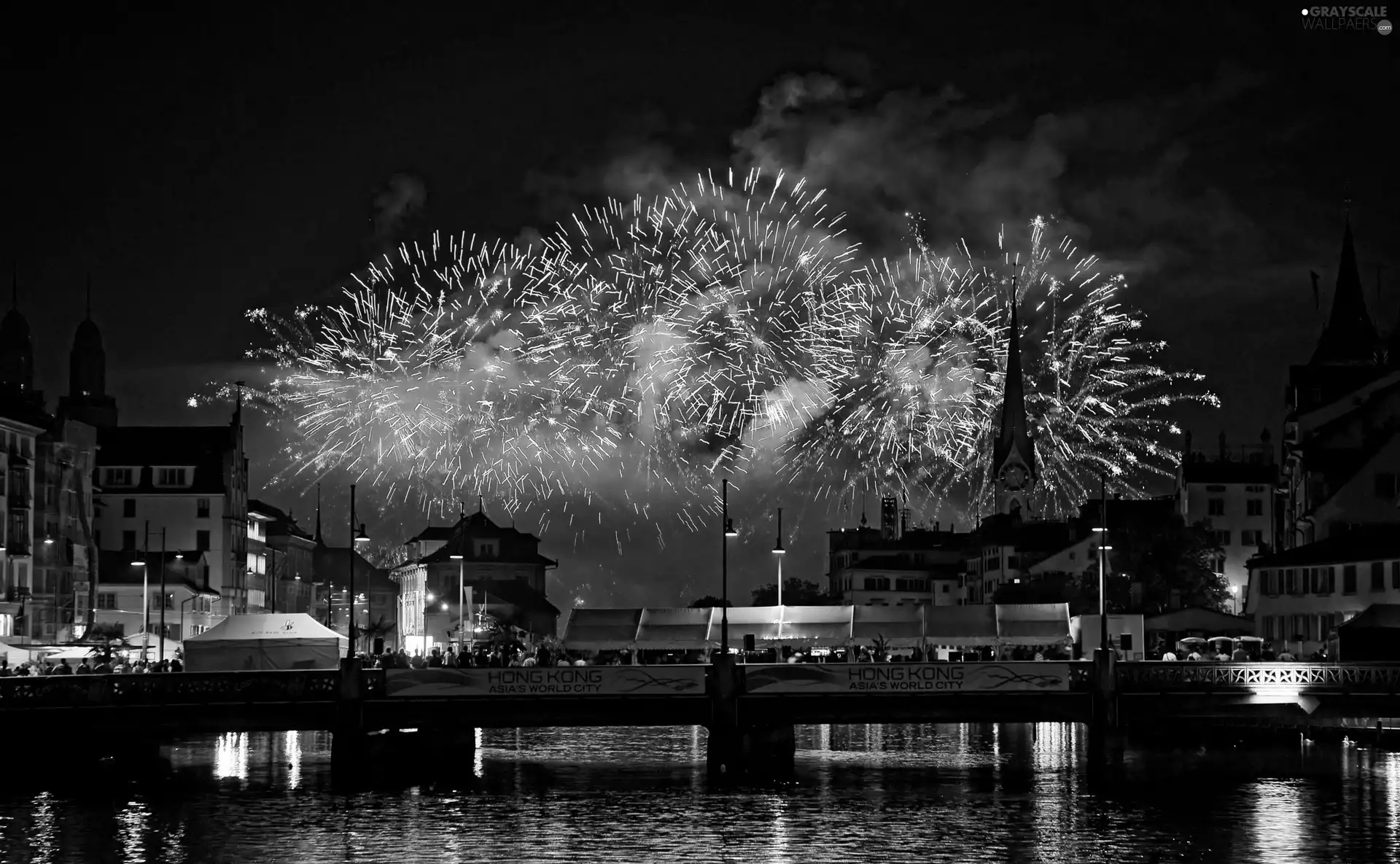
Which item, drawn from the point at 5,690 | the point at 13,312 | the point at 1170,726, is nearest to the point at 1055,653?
the point at 1170,726

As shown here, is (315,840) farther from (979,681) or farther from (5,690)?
(979,681)

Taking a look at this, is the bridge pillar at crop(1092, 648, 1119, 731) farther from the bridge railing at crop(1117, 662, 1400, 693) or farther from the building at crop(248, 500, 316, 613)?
the building at crop(248, 500, 316, 613)

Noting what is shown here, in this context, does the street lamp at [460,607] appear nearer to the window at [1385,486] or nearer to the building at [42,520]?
the building at [42,520]

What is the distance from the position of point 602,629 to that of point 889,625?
13.2 metres

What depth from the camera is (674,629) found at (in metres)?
85.4

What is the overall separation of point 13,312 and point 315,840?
10450cm

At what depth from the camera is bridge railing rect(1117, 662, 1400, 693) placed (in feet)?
209

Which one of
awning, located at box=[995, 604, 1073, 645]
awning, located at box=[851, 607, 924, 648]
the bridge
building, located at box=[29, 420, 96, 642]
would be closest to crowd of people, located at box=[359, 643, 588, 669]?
the bridge

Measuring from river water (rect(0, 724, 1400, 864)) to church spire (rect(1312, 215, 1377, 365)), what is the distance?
6286 cm

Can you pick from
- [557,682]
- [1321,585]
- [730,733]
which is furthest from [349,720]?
[1321,585]

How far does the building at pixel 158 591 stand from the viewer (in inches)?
5182

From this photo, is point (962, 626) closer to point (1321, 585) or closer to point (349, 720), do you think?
point (1321, 585)

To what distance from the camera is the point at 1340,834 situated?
52.1 metres

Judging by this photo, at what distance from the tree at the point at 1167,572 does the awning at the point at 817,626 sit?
40.8m
